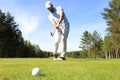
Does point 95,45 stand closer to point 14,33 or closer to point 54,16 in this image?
point 14,33

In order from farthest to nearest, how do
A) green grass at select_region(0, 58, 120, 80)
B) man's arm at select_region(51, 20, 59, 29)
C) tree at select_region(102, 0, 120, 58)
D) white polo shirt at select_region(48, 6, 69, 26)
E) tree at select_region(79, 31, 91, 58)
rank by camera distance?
1. tree at select_region(79, 31, 91, 58)
2. tree at select_region(102, 0, 120, 58)
3. white polo shirt at select_region(48, 6, 69, 26)
4. man's arm at select_region(51, 20, 59, 29)
5. green grass at select_region(0, 58, 120, 80)

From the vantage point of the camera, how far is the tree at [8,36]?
6278cm

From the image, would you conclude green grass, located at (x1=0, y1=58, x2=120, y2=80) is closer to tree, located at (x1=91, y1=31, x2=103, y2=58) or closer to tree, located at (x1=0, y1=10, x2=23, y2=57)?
tree, located at (x1=0, y1=10, x2=23, y2=57)

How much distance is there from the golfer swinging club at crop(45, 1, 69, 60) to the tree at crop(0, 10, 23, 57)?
166 ft

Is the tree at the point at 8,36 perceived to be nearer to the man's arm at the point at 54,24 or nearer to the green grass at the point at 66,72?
the man's arm at the point at 54,24

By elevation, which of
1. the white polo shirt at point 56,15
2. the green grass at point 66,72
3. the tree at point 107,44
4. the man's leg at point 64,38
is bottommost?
Result: the green grass at point 66,72

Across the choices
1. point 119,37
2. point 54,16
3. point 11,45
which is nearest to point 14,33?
point 11,45

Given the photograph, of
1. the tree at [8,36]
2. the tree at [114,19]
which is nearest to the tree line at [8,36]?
the tree at [8,36]

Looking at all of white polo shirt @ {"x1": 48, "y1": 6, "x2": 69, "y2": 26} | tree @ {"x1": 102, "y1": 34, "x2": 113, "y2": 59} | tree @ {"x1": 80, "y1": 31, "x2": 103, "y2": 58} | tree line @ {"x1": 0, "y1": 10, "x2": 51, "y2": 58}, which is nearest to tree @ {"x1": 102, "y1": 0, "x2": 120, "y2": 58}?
tree @ {"x1": 102, "y1": 34, "x2": 113, "y2": 59}

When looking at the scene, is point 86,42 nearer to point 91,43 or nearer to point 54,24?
point 91,43

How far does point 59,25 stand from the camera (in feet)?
40.9

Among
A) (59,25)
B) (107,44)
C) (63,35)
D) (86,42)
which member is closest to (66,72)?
(63,35)

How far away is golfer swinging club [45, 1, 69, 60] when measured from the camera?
12.3m

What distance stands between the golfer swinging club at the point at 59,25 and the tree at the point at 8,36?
50628 millimetres
